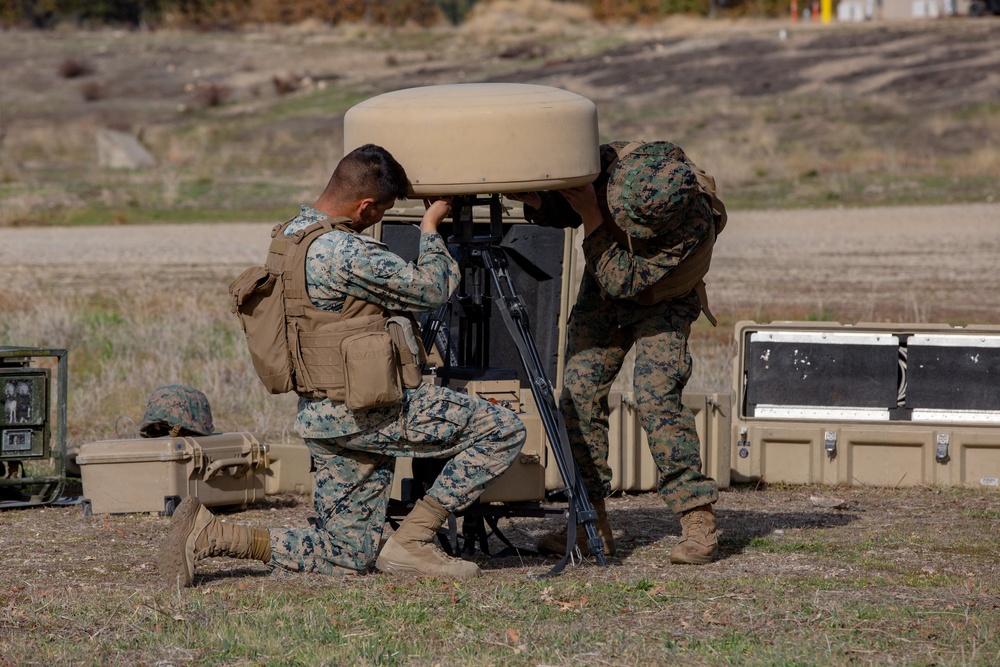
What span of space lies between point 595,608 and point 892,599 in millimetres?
1146

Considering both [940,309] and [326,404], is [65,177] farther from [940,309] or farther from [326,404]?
[326,404]

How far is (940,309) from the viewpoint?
13672 mm

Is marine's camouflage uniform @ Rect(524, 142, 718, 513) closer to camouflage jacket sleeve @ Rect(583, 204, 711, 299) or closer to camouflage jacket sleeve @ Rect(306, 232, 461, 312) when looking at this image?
camouflage jacket sleeve @ Rect(583, 204, 711, 299)

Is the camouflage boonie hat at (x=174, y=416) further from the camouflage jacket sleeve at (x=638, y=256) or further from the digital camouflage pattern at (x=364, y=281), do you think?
the camouflage jacket sleeve at (x=638, y=256)

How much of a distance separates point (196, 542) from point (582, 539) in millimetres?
1717

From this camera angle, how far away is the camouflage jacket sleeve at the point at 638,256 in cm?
587

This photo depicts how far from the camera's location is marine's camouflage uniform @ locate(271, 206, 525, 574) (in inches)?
212

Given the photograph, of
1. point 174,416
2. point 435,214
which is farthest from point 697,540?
point 174,416

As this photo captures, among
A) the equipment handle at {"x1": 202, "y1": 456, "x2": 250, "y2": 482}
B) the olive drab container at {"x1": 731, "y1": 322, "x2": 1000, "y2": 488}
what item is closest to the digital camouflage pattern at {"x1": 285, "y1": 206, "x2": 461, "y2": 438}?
the equipment handle at {"x1": 202, "y1": 456, "x2": 250, "y2": 482}

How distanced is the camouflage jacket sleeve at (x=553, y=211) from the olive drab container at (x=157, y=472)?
Answer: 7.79 ft

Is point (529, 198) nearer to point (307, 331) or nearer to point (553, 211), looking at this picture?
point (553, 211)

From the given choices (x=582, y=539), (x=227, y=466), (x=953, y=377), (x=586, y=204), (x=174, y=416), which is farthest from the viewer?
(x=953, y=377)

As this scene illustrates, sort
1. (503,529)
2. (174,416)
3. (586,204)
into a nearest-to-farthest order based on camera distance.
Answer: (586,204)
(503,529)
(174,416)

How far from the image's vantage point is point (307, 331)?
550cm
